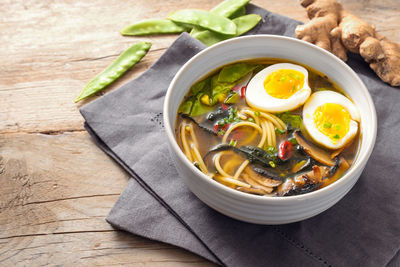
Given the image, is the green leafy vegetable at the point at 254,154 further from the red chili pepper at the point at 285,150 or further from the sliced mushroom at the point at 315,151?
the sliced mushroom at the point at 315,151

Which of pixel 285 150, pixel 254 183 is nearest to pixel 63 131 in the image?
pixel 254 183

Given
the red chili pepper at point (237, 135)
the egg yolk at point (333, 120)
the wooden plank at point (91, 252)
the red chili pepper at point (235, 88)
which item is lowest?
the wooden plank at point (91, 252)

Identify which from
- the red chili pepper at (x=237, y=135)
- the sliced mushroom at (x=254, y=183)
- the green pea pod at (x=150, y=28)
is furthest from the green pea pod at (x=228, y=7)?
the sliced mushroom at (x=254, y=183)

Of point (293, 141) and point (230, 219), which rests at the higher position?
point (293, 141)

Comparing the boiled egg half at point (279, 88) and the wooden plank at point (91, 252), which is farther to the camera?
the boiled egg half at point (279, 88)

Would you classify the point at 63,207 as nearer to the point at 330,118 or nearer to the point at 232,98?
the point at 232,98

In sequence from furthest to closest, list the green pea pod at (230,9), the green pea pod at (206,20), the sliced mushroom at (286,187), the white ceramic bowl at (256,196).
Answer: the green pea pod at (230,9) → the green pea pod at (206,20) → the sliced mushroom at (286,187) → the white ceramic bowl at (256,196)
